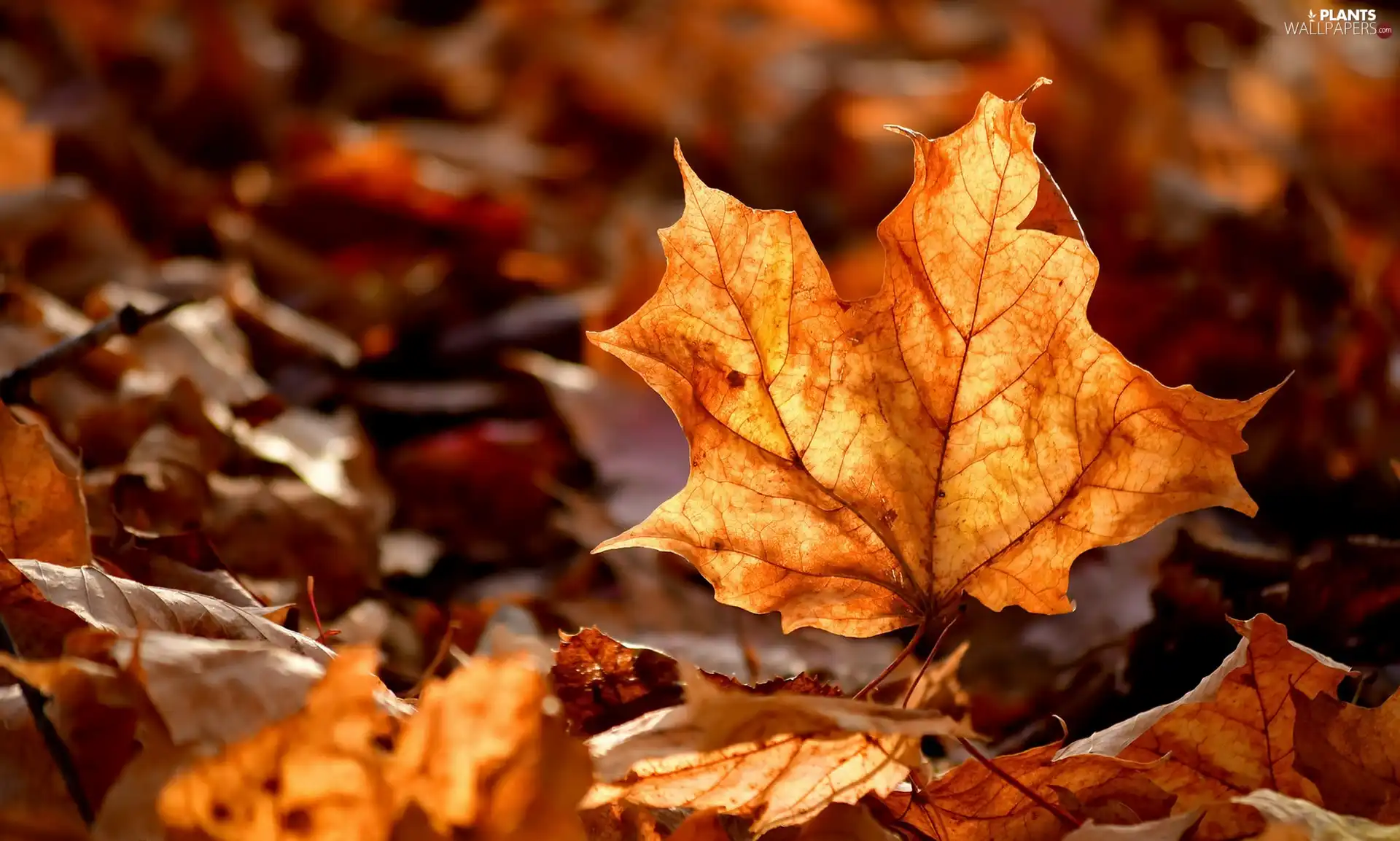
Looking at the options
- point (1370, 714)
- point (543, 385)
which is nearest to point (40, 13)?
point (543, 385)

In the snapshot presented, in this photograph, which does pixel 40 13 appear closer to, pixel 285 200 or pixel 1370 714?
pixel 285 200

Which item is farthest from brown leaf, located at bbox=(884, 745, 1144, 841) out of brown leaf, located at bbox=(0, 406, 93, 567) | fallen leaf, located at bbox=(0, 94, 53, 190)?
fallen leaf, located at bbox=(0, 94, 53, 190)

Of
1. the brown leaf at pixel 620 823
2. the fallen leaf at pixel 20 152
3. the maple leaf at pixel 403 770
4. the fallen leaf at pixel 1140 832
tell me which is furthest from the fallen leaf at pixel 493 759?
the fallen leaf at pixel 20 152

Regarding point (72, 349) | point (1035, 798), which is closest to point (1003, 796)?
point (1035, 798)

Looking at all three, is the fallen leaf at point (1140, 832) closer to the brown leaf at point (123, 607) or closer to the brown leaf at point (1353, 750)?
the brown leaf at point (1353, 750)

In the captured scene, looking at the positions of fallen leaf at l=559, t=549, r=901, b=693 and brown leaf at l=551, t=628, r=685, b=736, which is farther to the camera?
fallen leaf at l=559, t=549, r=901, b=693

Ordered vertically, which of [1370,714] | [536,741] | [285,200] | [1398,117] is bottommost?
[285,200]

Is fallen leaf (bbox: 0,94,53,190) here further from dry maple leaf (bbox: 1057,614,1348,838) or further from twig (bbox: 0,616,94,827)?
dry maple leaf (bbox: 1057,614,1348,838)
